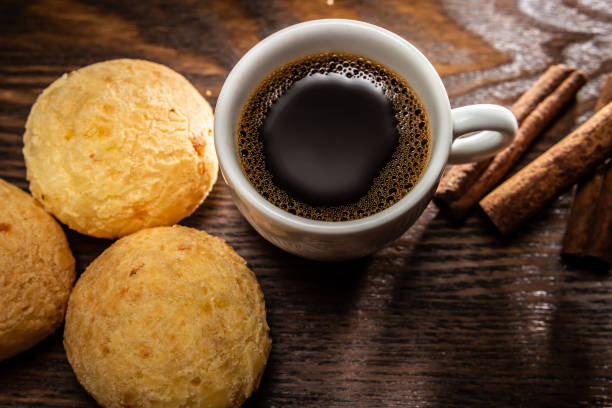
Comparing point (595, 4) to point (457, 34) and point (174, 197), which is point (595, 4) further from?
point (174, 197)

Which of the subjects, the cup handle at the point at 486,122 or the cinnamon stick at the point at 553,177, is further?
the cinnamon stick at the point at 553,177

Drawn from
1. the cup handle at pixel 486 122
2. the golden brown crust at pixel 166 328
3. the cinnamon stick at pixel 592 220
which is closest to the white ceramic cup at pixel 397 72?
the cup handle at pixel 486 122

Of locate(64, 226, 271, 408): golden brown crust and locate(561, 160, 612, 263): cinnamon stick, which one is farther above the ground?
locate(561, 160, 612, 263): cinnamon stick

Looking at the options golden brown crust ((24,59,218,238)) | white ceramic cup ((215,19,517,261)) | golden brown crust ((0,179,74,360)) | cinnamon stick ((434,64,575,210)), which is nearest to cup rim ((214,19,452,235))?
white ceramic cup ((215,19,517,261))

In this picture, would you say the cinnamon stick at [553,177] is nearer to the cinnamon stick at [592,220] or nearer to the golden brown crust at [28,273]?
the cinnamon stick at [592,220]

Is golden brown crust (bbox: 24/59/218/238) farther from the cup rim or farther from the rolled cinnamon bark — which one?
the rolled cinnamon bark

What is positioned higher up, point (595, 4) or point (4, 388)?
point (595, 4)

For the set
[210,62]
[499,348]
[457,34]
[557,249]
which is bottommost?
[499,348]

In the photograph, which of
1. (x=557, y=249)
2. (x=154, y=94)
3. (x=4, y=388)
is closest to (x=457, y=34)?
(x=557, y=249)
